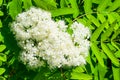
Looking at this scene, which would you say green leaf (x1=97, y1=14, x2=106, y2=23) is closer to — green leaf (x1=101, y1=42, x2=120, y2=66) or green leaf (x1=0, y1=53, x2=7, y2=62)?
green leaf (x1=101, y1=42, x2=120, y2=66)

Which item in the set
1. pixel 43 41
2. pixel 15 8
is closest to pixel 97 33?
pixel 43 41

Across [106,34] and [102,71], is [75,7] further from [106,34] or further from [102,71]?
[102,71]

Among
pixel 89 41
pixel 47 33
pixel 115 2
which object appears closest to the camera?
pixel 47 33

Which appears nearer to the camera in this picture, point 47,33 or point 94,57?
point 47,33

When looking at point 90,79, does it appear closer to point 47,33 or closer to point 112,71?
point 112,71

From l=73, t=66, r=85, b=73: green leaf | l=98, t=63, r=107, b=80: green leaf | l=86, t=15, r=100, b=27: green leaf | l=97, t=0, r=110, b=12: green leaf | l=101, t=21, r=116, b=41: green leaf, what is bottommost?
l=98, t=63, r=107, b=80: green leaf

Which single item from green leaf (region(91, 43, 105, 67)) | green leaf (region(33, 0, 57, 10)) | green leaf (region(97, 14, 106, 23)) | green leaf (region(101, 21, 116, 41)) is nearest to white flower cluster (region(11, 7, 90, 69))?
green leaf (region(33, 0, 57, 10))

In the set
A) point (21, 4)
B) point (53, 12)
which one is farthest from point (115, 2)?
point (21, 4)
